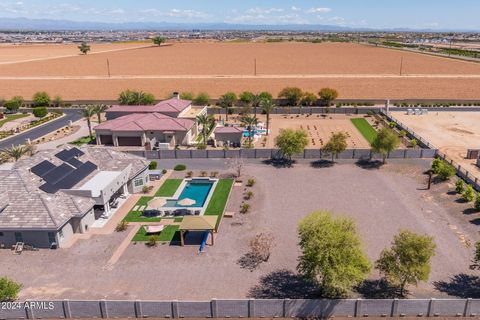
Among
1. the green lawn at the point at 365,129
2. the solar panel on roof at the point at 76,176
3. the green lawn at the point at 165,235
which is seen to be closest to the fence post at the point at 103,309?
the green lawn at the point at 165,235

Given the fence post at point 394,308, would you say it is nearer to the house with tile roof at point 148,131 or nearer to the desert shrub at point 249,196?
the desert shrub at point 249,196

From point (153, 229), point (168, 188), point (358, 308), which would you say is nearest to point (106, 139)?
point (168, 188)

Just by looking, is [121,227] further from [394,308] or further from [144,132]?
[144,132]

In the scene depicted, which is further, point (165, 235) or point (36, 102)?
point (36, 102)

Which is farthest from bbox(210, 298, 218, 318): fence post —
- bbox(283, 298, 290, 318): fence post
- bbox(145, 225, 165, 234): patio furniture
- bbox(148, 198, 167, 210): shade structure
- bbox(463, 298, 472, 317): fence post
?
bbox(148, 198, 167, 210): shade structure

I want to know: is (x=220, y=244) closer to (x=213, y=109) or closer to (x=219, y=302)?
(x=219, y=302)

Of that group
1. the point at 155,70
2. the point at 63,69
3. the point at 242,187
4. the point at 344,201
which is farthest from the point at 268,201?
the point at 63,69
